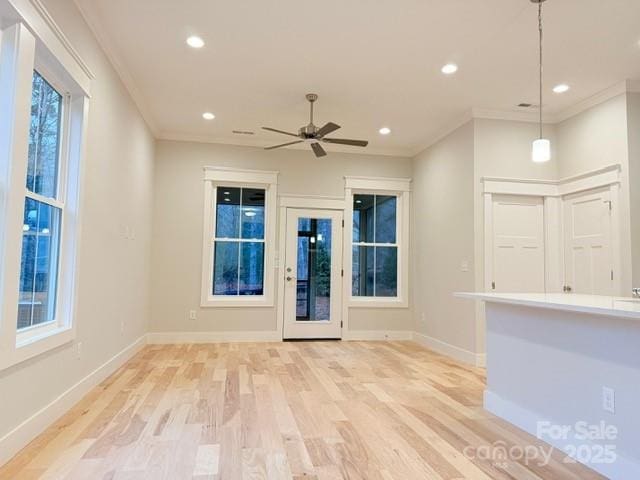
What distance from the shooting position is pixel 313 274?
20.6ft

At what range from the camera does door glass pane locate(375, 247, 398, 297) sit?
652 cm

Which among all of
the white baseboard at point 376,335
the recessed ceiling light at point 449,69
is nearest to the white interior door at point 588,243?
the recessed ceiling light at point 449,69

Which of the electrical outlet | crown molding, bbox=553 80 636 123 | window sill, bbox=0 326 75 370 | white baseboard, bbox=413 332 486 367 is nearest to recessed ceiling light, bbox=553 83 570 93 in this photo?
crown molding, bbox=553 80 636 123

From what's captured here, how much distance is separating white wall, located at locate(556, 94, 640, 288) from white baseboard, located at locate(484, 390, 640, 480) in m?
2.18

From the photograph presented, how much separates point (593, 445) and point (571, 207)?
132 inches

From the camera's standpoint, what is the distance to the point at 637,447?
6.59 feet

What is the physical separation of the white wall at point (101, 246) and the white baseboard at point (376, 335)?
2.91 metres

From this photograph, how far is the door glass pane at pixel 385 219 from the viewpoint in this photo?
659cm

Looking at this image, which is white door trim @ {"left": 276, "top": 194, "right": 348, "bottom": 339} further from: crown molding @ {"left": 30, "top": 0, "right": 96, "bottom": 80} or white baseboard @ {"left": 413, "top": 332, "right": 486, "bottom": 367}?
crown molding @ {"left": 30, "top": 0, "right": 96, "bottom": 80}

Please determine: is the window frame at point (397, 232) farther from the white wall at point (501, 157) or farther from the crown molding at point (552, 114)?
the white wall at point (501, 157)

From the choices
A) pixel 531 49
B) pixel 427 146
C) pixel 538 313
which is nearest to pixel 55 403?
pixel 538 313

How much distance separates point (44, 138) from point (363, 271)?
4.63 m

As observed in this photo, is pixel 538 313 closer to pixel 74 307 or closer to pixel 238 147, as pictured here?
pixel 74 307

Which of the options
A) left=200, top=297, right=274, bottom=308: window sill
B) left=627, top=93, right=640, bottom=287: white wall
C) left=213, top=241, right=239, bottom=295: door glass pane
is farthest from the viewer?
left=213, top=241, right=239, bottom=295: door glass pane
